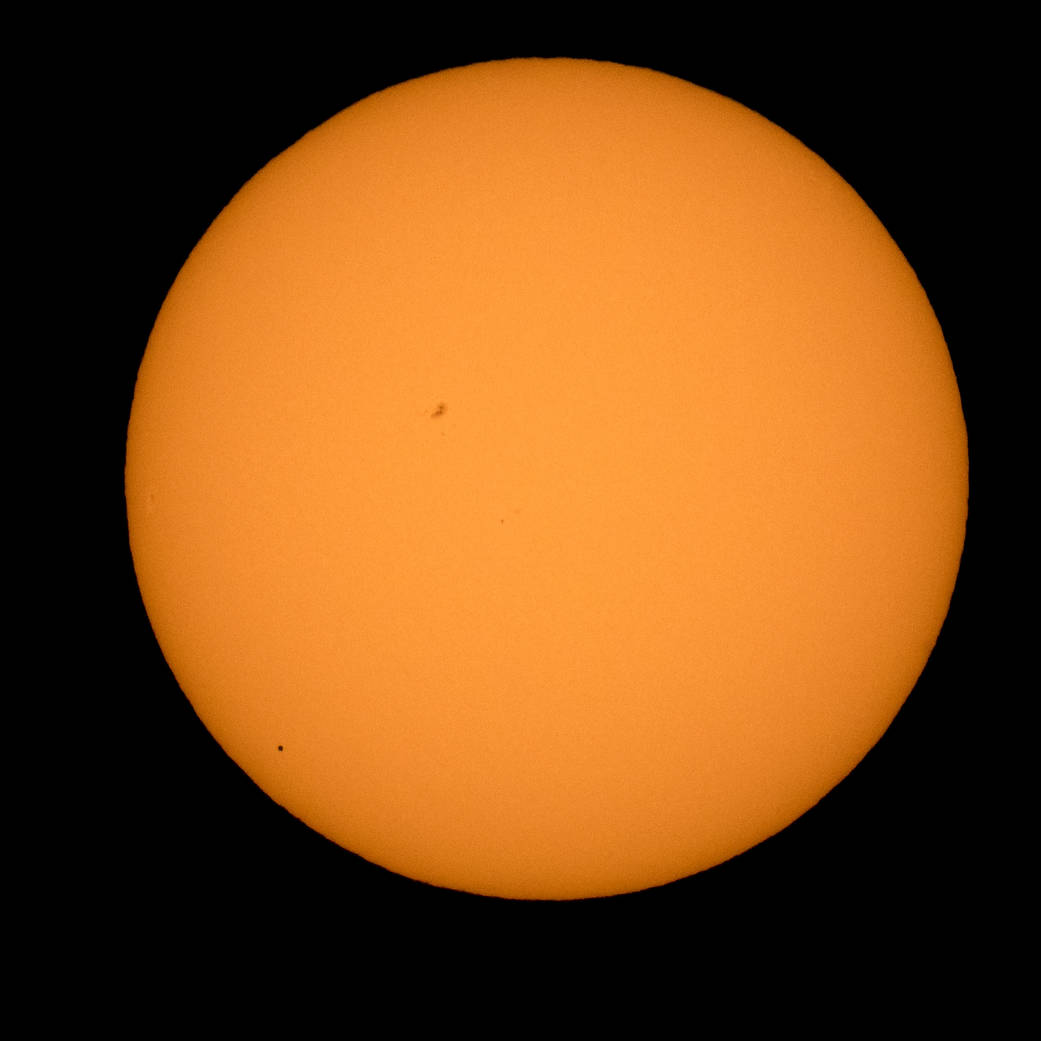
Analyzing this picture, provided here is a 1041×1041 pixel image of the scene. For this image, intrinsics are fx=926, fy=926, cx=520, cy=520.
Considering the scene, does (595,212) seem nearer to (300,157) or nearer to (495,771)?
(300,157)

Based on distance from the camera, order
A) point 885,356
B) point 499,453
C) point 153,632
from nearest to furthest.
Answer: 1. point 499,453
2. point 885,356
3. point 153,632

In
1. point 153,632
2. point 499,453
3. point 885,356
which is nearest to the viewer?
point 499,453

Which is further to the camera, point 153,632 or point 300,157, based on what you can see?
point 153,632

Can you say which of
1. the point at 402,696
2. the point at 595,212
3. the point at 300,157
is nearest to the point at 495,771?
the point at 402,696

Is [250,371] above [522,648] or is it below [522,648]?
above

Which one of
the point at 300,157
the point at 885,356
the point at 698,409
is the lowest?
the point at 698,409

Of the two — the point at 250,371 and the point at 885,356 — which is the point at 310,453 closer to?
the point at 250,371
